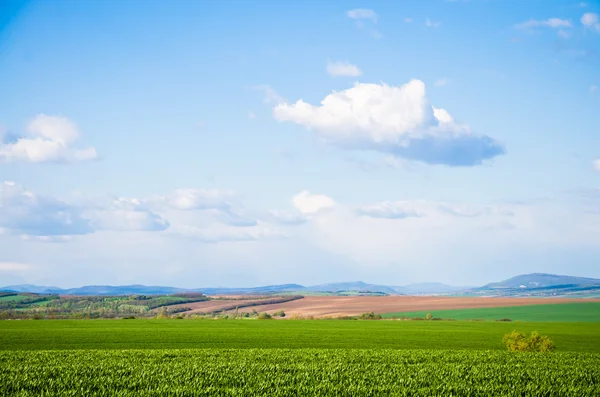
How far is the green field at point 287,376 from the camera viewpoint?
15.9 m

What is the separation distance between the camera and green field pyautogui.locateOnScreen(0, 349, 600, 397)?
628 inches

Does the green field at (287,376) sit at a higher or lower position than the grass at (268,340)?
higher

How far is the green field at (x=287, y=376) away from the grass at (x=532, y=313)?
231 ft

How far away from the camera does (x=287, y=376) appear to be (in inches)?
725

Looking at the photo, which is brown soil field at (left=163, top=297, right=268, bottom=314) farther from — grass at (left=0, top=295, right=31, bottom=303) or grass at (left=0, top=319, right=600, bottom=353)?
grass at (left=0, top=319, right=600, bottom=353)

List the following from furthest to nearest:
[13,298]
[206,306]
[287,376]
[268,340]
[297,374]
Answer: [13,298] < [206,306] < [268,340] < [297,374] < [287,376]

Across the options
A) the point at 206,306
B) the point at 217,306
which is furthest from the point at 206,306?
the point at 217,306

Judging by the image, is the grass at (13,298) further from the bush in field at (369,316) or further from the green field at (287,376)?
the green field at (287,376)

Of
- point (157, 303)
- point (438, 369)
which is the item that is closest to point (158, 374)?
point (438, 369)

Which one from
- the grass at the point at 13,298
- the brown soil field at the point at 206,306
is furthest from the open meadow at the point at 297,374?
the grass at the point at 13,298

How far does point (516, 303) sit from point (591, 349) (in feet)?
258

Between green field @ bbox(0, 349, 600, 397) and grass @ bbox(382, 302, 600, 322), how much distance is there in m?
70.4

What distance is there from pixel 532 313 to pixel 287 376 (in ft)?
308

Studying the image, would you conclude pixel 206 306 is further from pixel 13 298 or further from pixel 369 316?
pixel 13 298
